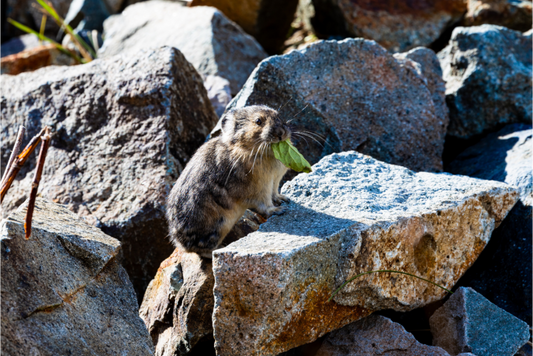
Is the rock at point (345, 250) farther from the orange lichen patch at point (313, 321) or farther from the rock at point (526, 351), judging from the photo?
the rock at point (526, 351)

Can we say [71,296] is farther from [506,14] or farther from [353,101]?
[506,14]

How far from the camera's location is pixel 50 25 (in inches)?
554

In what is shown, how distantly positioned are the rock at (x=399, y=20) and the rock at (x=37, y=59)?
5.89m

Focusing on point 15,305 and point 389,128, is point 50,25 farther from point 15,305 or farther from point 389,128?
point 15,305

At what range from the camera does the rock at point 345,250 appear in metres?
3.62

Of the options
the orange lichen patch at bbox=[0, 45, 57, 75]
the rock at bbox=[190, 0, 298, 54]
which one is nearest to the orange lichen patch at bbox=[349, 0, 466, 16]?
the rock at bbox=[190, 0, 298, 54]

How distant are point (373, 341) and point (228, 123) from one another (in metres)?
2.46

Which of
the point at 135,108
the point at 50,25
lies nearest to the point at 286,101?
the point at 135,108

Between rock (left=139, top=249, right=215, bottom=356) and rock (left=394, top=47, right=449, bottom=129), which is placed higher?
rock (left=394, top=47, right=449, bottom=129)

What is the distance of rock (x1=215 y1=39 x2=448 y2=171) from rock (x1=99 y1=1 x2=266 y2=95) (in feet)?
8.03

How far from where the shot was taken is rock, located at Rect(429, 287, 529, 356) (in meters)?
3.92

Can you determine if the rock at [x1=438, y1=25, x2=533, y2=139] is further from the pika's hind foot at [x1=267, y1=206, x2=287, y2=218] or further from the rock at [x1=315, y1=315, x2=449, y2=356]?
the rock at [x1=315, y1=315, x2=449, y2=356]

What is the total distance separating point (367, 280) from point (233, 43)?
234 inches

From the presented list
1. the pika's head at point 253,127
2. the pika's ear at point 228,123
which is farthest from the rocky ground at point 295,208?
the pika's ear at point 228,123
